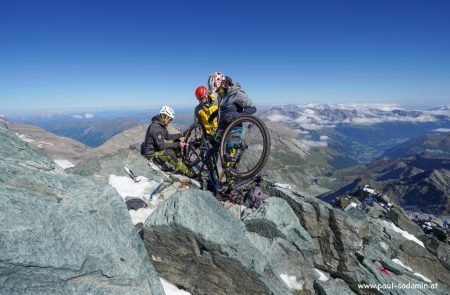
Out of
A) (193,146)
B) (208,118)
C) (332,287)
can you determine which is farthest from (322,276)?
(193,146)

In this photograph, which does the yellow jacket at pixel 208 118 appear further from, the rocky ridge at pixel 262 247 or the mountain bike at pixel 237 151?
the rocky ridge at pixel 262 247

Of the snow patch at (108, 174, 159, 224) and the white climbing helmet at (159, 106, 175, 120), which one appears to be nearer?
the snow patch at (108, 174, 159, 224)

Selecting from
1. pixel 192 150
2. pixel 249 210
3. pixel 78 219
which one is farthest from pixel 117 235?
pixel 192 150

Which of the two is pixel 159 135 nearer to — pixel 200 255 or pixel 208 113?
pixel 208 113

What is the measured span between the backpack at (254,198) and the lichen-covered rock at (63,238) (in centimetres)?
802

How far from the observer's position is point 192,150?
1919cm

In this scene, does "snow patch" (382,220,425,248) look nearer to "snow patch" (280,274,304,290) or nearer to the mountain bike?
"snow patch" (280,274,304,290)

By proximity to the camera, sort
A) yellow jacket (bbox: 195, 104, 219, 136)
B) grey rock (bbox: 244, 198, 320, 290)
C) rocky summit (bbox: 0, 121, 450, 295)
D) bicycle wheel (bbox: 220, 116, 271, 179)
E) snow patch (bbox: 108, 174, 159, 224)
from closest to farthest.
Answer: rocky summit (bbox: 0, 121, 450, 295) → bicycle wheel (bbox: 220, 116, 271, 179) → grey rock (bbox: 244, 198, 320, 290) → snow patch (bbox: 108, 174, 159, 224) → yellow jacket (bbox: 195, 104, 219, 136)

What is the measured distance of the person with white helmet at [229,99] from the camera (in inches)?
555

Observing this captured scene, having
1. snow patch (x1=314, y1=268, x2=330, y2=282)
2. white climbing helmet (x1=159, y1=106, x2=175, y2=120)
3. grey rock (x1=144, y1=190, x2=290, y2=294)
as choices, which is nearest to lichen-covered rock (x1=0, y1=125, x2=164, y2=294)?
grey rock (x1=144, y1=190, x2=290, y2=294)

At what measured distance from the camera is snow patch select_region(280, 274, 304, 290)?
12.8 meters

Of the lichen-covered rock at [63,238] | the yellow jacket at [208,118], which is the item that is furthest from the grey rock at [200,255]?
the yellow jacket at [208,118]

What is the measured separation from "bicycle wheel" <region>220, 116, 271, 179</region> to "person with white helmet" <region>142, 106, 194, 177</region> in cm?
554

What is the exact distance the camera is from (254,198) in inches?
605
